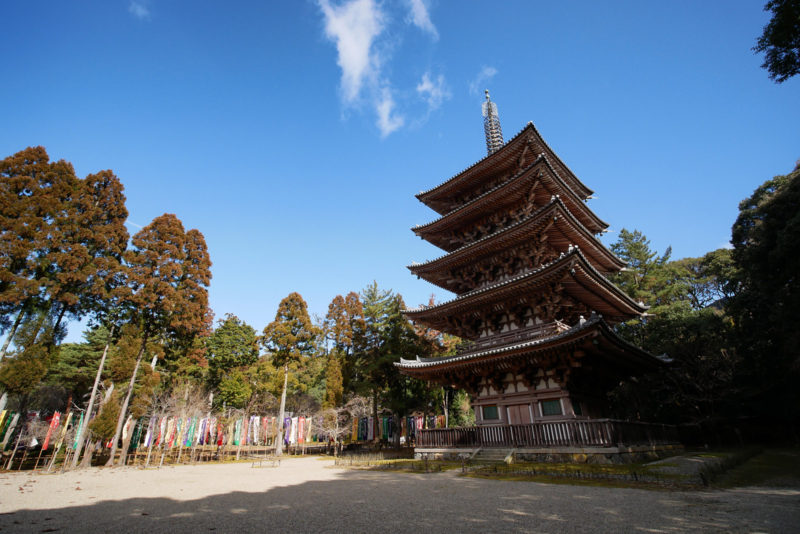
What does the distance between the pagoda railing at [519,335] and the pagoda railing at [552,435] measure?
3.57m

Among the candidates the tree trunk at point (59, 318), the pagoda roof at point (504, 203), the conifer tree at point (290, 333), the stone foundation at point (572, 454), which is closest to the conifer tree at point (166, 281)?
the tree trunk at point (59, 318)

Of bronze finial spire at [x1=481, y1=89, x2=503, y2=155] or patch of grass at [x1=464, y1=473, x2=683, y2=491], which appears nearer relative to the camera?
patch of grass at [x1=464, y1=473, x2=683, y2=491]

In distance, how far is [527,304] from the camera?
16.0 metres

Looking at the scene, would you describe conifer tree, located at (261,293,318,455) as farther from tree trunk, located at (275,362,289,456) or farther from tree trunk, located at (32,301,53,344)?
tree trunk, located at (32,301,53,344)

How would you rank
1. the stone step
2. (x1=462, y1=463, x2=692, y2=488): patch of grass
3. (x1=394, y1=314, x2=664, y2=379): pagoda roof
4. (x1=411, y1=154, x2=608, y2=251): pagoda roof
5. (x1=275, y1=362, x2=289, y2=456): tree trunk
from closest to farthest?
(x1=462, y1=463, x2=692, y2=488): patch of grass, (x1=394, y1=314, x2=664, y2=379): pagoda roof, the stone step, (x1=411, y1=154, x2=608, y2=251): pagoda roof, (x1=275, y1=362, x2=289, y2=456): tree trunk

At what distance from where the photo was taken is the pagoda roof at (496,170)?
1773 cm

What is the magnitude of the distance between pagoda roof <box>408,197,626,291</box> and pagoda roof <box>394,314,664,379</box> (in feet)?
15.1

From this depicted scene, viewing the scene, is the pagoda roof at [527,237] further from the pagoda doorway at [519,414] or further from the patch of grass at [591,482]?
the patch of grass at [591,482]

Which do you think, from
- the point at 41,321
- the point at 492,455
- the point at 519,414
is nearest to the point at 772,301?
the point at 519,414

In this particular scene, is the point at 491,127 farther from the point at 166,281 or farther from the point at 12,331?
the point at 12,331

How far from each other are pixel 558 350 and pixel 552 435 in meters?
3.12

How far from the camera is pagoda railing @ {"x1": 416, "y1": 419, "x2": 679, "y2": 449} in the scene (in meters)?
12.0

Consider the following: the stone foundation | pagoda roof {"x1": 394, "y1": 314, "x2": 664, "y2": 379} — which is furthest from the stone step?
pagoda roof {"x1": 394, "y1": 314, "x2": 664, "y2": 379}

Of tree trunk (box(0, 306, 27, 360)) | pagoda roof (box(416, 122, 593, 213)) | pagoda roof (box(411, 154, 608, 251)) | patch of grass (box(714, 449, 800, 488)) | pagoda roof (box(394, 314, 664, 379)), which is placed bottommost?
patch of grass (box(714, 449, 800, 488))
